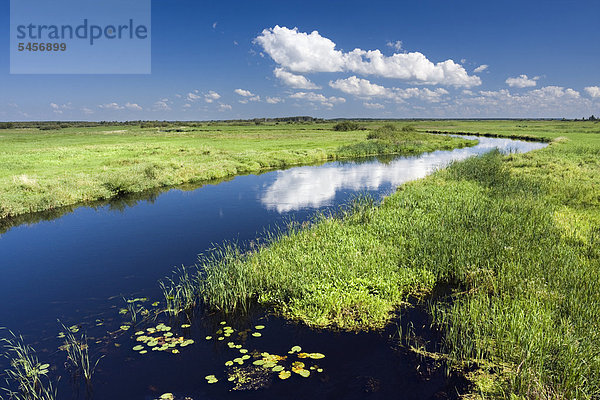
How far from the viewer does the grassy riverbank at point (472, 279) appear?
23.9 ft

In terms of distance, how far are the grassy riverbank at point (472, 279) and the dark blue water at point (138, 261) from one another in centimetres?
126

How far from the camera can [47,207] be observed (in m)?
24.4

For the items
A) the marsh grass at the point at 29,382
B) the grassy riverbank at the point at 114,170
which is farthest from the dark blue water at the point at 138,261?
the grassy riverbank at the point at 114,170

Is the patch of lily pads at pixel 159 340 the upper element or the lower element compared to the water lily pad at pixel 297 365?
upper

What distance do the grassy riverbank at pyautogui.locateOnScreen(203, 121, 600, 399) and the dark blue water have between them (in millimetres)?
1264

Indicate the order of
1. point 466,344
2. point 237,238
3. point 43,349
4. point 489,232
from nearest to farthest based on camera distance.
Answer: point 466,344 < point 43,349 < point 489,232 < point 237,238

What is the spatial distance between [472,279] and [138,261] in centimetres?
1348

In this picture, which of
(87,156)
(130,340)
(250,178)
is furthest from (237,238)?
(87,156)

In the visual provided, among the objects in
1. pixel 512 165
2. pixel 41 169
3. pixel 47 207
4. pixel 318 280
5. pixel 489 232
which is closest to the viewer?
pixel 318 280

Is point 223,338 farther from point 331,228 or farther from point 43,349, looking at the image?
point 331,228

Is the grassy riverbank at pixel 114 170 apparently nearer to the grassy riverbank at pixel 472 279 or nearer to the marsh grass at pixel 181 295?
the marsh grass at pixel 181 295

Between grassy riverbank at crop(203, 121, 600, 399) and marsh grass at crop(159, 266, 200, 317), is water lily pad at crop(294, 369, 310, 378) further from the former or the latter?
marsh grass at crop(159, 266, 200, 317)

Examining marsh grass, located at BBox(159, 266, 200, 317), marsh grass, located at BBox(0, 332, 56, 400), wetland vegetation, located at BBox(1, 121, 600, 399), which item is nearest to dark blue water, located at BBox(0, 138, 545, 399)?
marsh grass, located at BBox(0, 332, 56, 400)

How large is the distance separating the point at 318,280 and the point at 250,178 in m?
28.8
